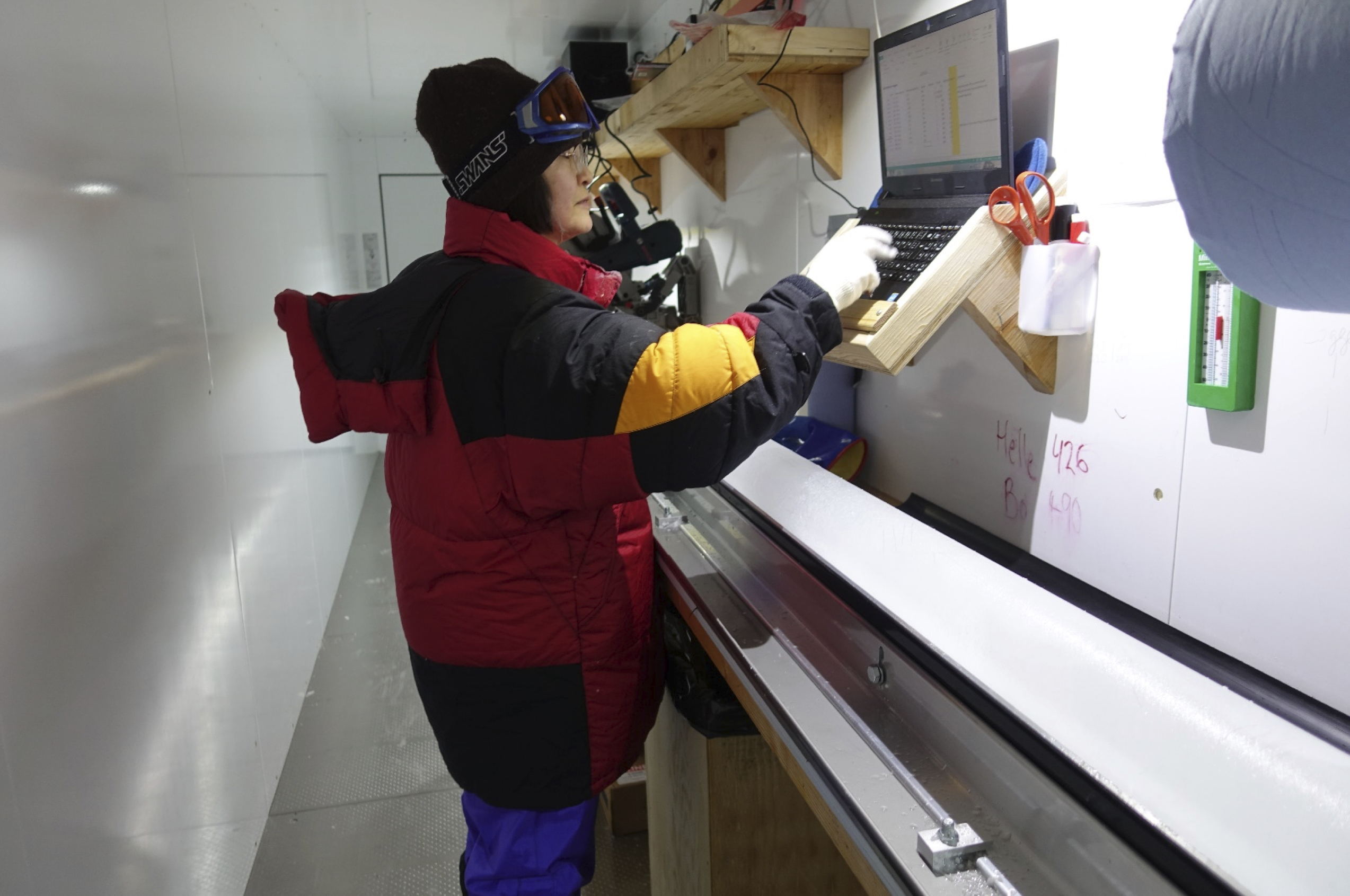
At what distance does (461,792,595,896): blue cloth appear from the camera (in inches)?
53.6

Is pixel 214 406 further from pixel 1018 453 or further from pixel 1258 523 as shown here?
pixel 1258 523

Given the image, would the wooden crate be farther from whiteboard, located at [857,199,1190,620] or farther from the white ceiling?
the white ceiling

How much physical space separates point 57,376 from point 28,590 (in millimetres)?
306

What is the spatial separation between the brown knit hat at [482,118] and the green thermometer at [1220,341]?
2.80 feet

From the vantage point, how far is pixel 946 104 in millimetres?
1378

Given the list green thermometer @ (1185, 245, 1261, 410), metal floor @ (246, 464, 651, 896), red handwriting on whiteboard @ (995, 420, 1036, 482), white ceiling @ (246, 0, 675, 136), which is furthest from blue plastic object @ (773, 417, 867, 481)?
white ceiling @ (246, 0, 675, 136)

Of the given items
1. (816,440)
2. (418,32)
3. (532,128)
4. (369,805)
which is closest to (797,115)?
(816,440)

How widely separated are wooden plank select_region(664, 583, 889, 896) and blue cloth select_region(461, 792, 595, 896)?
350 mm

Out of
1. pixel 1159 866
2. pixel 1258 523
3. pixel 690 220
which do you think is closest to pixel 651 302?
pixel 690 220

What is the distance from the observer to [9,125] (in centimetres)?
112

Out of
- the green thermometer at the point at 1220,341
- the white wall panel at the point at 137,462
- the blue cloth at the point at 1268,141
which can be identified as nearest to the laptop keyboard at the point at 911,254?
the green thermometer at the point at 1220,341

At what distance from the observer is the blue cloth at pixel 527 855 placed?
136 centimetres

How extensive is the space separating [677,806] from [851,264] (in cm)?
98

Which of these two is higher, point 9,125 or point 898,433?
point 9,125
